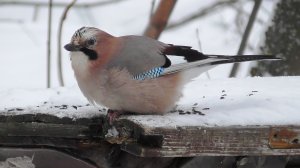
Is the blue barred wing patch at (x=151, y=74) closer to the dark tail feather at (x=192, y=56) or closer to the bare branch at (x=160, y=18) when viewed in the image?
the dark tail feather at (x=192, y=56)

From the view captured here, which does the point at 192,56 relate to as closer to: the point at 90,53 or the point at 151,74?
the point at 151,74

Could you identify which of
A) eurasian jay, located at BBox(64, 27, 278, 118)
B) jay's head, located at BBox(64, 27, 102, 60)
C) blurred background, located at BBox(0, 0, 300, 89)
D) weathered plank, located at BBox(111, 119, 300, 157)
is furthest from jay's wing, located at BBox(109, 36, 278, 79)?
blurred background, located at BBox(0, 0, 300, 89)

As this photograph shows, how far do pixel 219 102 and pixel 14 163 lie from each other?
3.38 feet

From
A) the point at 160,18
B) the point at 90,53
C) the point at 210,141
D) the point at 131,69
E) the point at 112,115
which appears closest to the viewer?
the point at 210,141

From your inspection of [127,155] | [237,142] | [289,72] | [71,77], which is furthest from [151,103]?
[71,77]

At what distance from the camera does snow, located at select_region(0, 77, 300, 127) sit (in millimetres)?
3000

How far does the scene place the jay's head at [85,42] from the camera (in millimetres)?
3350

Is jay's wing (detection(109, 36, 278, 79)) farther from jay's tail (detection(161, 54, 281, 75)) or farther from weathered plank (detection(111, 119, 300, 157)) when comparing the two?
weathered plank (detection(111, 119, 300, 157))

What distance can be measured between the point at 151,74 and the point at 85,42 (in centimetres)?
35

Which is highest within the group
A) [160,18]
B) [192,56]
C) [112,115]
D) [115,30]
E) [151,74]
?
[115,30]

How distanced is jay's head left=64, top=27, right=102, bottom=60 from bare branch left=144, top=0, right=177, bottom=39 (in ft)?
5.31

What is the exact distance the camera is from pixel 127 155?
3.12m

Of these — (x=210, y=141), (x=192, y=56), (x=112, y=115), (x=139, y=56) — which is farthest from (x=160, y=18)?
(x=210, y=141)

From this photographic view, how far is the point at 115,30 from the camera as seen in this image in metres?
9.55
